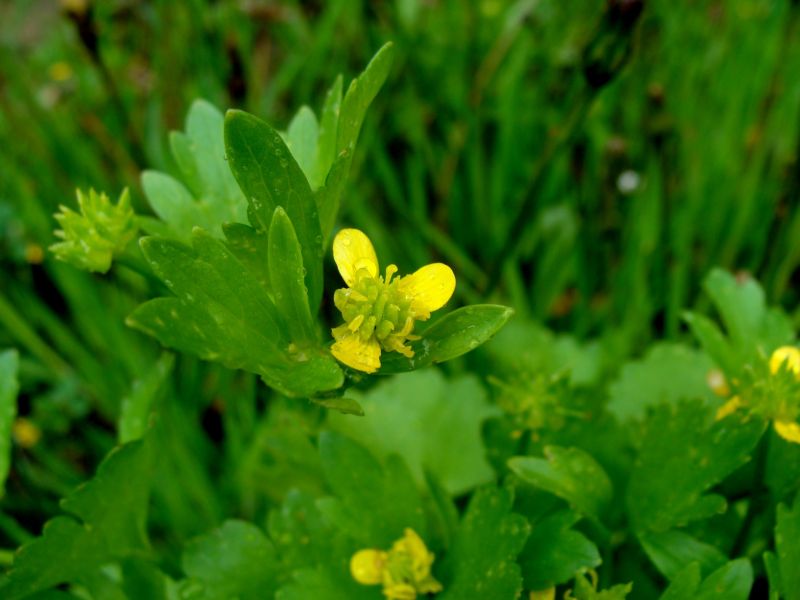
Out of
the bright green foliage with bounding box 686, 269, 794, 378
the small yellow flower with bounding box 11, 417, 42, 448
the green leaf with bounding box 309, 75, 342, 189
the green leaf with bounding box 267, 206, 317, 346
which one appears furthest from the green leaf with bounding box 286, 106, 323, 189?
the small yellow flower with bounding box 11, 417, 42, 448

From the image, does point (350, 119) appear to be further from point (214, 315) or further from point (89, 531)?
point (89, 531)

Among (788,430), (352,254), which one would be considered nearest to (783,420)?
(788,430)

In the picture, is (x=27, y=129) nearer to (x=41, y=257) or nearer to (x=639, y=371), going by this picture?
(x=41, y=257)

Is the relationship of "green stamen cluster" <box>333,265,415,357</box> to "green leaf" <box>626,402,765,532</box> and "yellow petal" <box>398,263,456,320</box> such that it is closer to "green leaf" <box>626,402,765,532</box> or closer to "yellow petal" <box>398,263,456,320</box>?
"yellow petal" <box>398,263,456,320</box>

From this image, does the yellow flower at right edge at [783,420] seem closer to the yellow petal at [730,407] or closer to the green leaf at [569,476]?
the yellow petal at [730,407]

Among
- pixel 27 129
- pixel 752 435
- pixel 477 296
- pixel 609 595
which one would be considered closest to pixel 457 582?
pixel 609 595

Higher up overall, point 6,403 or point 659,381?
point 6,403
